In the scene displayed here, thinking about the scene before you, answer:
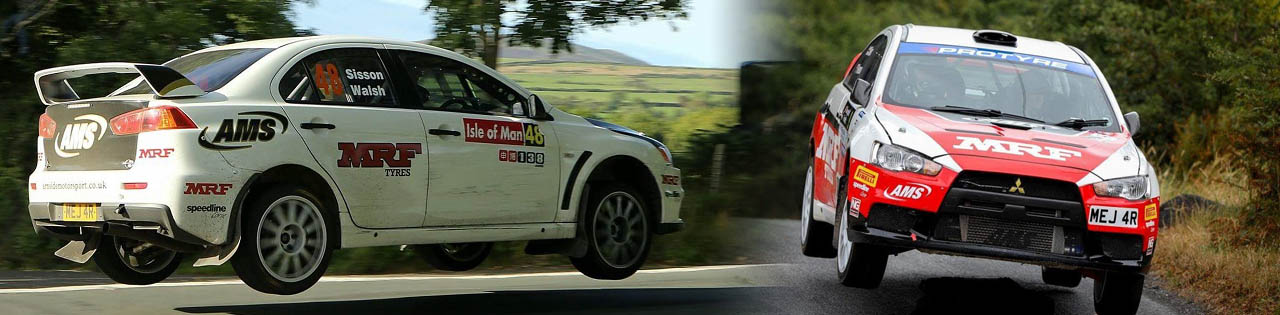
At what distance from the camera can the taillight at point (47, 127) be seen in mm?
7684

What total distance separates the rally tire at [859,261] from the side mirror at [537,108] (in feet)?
6.63

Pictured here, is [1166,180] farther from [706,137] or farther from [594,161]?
[594,161]

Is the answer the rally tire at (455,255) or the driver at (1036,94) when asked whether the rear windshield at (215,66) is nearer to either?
the rally tire at (455,255)

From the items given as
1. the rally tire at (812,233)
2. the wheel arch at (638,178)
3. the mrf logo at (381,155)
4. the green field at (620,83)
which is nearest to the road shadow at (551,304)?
the wheel arch at (638,178)

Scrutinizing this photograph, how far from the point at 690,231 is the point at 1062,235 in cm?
447

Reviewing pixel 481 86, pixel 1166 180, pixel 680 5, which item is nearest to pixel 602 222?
pixel 481 86

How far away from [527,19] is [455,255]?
3.03m

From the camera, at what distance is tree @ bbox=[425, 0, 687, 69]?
38.9ft

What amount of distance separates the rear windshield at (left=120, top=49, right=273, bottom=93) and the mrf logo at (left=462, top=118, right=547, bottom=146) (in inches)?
50.8

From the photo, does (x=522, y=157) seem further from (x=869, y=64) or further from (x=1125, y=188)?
(x=1125, y=188)

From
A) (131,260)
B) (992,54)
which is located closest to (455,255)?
(131,260)

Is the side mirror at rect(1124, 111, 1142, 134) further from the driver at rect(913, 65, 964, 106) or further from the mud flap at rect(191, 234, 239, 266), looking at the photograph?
the mud flap at rect(191, 234, 239, 266)

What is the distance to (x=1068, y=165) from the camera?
8.66 m

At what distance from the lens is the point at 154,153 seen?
23.2ft
